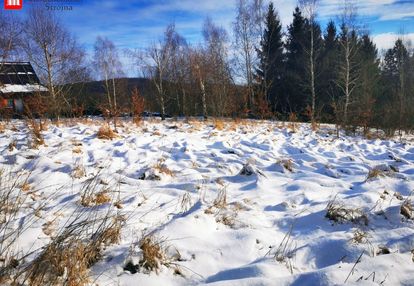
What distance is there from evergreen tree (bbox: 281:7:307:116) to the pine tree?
0.78 meters

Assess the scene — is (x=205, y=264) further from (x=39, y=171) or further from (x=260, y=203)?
(x=39, y=171)

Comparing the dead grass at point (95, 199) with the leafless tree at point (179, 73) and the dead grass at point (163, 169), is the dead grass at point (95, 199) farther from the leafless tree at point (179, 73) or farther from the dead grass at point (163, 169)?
the leafless tree at point (179, 73)

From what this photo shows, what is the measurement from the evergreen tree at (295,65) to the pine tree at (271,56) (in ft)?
2.56

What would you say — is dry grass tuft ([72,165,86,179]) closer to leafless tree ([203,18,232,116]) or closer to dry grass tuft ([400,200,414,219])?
dry grass tuft ([400,200,414,219])

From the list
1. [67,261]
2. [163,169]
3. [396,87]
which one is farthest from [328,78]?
[67,261]

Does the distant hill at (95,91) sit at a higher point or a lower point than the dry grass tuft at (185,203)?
higher

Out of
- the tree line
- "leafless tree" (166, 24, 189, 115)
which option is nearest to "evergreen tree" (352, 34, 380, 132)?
the tree line

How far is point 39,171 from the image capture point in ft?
14.2

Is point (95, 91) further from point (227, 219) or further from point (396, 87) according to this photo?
point (227, 219)

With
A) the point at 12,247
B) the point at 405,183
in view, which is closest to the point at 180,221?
the point at 12,247

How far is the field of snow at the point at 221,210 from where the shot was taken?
2242 mm

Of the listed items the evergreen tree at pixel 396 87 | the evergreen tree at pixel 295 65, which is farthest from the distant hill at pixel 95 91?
the evergreen tree at pixel 396 87

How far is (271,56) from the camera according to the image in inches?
979

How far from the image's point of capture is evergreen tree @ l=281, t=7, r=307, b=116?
24.7 meters
